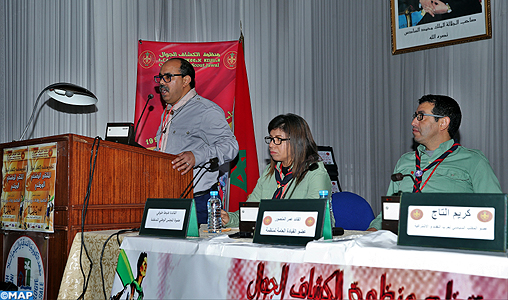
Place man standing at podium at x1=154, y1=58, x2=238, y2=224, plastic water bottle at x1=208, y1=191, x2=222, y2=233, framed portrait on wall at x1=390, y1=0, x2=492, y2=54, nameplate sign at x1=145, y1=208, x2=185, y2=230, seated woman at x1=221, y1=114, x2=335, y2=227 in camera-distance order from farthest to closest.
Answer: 1. framed portrait on wall at x1=390, y1=0, x2=492, y2=54
2. man standing at podium at x1=154, y1=58, x2=238, y2=224
3. seated woman at x1=221, y1=114, x2=335, y2=227
4. plastic water bottle at x1=208, y1=191, x2=222, y2=233
5. nameplate sign at x1=145, y1=208, x2=185, y2=230

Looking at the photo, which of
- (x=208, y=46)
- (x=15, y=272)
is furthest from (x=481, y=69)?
(x=15, y=272)

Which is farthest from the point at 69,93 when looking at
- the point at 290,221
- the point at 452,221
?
the point at 452,221

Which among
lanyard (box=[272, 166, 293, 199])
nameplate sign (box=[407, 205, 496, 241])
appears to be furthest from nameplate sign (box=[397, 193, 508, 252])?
lanyard (box=[272, 166, 293, 199])

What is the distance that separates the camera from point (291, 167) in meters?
2.30

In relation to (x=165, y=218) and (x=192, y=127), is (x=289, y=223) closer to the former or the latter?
(x=165, y=218)

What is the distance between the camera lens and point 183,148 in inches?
109

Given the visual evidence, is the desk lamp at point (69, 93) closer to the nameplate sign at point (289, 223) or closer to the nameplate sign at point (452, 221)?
the nameplate sign at point (289, 223)

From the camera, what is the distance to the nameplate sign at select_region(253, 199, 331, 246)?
52.1 inches

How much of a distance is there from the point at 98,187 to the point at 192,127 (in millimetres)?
1024

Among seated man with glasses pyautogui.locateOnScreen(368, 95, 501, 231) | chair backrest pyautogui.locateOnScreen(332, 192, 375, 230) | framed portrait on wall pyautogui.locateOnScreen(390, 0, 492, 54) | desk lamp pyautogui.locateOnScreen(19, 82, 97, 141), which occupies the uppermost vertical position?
framed portrait on wall pyautogui.locateOnScreen(390, 0, 492, 54)

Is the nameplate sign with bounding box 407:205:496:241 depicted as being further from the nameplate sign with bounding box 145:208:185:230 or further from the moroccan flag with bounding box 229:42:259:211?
the moroccan flag with bounding box 229:42:259:211

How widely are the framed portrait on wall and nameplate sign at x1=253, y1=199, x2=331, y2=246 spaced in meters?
3.32

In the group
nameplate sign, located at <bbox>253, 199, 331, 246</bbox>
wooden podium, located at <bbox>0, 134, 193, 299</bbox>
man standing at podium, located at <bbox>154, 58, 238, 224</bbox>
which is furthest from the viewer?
man standing at podium, located at <bbox>154, 58, 238, 224</bbox>

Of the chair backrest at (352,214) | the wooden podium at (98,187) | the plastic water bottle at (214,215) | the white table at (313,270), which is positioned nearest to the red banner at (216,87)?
the chair backrest at (352,214)
